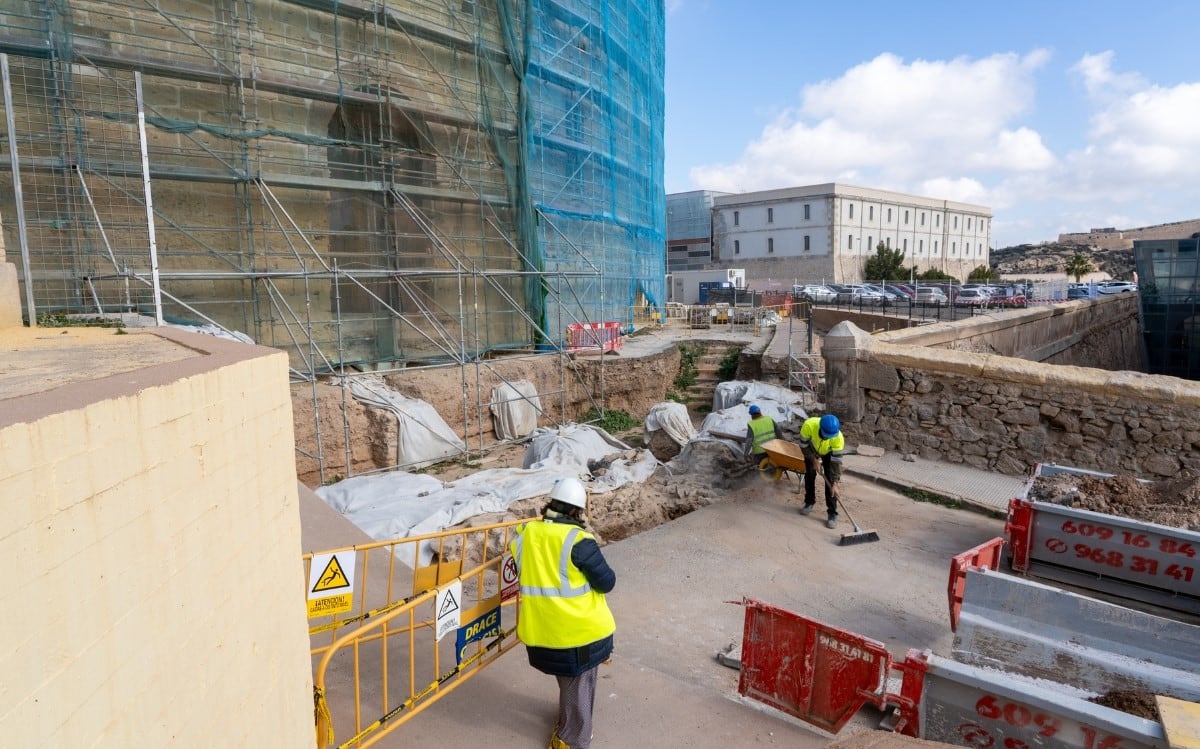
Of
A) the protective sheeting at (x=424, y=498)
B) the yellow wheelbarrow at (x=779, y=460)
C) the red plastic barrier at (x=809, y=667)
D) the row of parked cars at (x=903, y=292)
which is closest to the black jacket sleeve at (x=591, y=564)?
the red plastic barrier at (x=809, y=667)

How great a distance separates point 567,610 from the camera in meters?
3.54

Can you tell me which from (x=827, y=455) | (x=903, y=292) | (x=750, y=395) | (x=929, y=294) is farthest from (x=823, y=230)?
(x=827, y=455)

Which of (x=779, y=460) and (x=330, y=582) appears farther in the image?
(x=779, y=460)

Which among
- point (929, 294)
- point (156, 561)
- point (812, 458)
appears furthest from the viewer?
point (929, 294)

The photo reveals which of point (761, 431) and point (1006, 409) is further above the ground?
point (1006, 409)

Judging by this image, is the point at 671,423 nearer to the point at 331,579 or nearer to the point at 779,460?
the point at 779,460

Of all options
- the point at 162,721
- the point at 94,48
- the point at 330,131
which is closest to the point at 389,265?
the point at 330,131

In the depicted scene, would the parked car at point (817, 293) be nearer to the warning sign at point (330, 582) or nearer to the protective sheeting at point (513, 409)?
the protective sheeting at point (513, 409)

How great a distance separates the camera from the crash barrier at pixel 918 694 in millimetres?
2930

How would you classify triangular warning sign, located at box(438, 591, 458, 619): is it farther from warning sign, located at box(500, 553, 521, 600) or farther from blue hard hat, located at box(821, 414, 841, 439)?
blue hard hat, located at box(821, 414, 841, 439)

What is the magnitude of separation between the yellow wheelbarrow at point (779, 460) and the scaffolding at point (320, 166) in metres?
6.03

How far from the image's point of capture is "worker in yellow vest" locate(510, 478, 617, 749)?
3512mm

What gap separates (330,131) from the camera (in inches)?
511

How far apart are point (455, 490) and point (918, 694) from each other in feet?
19.5
